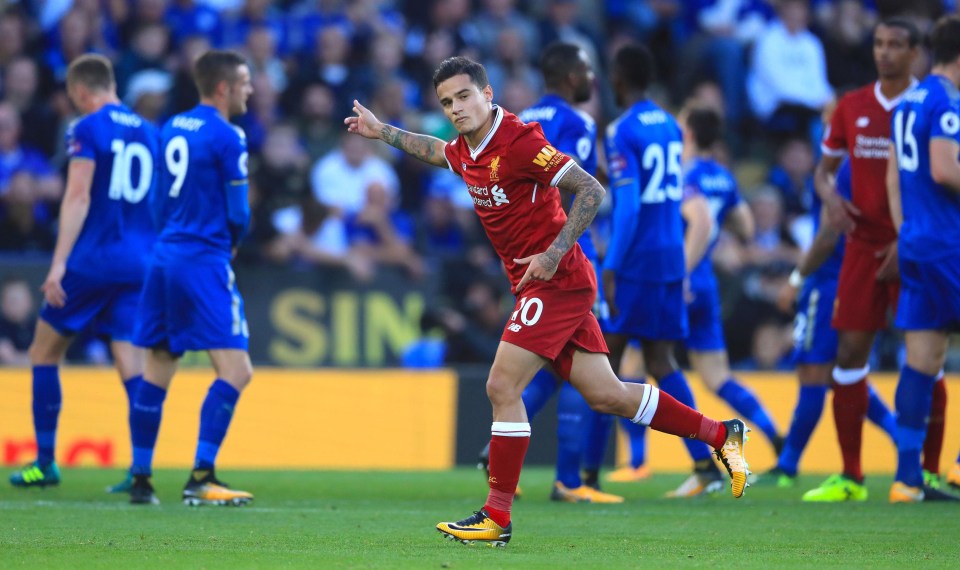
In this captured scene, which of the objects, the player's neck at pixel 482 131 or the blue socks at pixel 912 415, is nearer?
the player's neck at pixel 482 131

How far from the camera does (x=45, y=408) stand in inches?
374

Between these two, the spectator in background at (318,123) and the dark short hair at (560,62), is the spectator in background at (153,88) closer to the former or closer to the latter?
the spectator in background at (318,123)

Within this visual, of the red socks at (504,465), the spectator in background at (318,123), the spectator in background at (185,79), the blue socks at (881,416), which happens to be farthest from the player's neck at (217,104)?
the spectator in background at (318,123)

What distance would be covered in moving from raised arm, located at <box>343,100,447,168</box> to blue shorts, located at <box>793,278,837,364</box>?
159 inches

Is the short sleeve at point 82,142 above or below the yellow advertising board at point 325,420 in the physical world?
above

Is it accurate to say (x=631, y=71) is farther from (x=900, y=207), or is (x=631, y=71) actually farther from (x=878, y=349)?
(x=878, y=349)

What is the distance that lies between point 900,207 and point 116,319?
5.13 meters

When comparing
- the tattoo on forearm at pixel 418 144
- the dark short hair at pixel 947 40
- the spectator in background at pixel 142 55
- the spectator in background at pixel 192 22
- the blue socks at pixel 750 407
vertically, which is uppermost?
the spectator in background at pixel 192 22

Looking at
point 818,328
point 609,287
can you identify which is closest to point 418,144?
point 609,287

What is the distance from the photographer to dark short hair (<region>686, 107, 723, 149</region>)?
417 inches

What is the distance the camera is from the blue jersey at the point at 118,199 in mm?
9227

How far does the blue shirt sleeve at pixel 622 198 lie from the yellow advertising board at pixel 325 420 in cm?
420

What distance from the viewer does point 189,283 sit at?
27.3ft

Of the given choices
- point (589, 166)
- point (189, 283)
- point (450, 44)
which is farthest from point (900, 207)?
point (450, 44)
